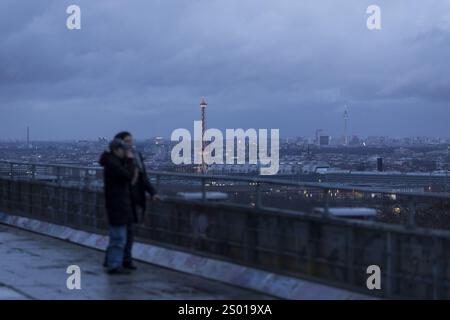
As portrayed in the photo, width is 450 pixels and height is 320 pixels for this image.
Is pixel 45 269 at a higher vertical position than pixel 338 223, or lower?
lower

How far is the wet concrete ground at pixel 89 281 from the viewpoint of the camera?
10.6m

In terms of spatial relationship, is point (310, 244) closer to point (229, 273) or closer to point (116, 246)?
point (229, 273)

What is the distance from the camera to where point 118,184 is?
11633mm

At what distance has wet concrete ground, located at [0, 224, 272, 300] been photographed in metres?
10.6

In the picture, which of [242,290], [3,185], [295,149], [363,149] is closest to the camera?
[242,290]

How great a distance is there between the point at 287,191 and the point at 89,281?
3203mm

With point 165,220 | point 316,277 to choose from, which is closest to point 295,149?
point 165,220

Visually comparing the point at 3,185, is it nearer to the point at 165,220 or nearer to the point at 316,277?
the point at 165,220

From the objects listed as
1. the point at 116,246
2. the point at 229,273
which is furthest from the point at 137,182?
the point at 229,273

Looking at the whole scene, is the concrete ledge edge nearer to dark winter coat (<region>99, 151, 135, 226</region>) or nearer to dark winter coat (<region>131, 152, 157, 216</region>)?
dark winter coat (<region>131, 152, 157, 216</region>)

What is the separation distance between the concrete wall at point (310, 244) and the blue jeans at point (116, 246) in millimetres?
1249

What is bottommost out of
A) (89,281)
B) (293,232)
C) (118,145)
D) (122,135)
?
(89,281)
